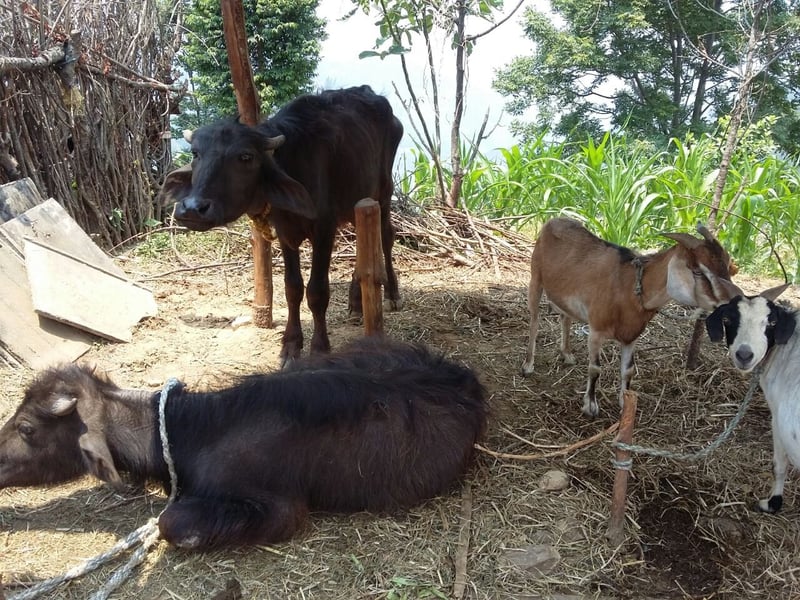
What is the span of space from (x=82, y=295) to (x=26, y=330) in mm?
560

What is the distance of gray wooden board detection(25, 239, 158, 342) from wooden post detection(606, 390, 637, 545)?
12.8 feet

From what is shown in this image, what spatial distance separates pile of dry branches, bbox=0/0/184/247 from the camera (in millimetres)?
6219

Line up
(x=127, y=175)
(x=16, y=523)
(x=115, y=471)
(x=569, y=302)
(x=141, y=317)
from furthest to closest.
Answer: (x=127, y=175) < (x=141, y=317) < (x=569, y=302) < (x=16, y=523) < (x=115, y=471)

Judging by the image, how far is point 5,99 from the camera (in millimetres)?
6062

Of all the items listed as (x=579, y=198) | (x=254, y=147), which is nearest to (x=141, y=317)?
(x=254, y=147)

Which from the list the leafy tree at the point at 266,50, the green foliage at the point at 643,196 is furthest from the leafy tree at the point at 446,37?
the leafy tree at the point at 266,50

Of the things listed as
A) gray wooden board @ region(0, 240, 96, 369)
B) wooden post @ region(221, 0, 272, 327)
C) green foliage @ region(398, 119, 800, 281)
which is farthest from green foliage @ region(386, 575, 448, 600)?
green foliage @ region(398, 119, 800, 281)

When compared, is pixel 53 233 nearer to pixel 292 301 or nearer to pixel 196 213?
pixel 292 301

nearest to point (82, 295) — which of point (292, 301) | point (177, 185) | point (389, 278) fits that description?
point (177, 185)

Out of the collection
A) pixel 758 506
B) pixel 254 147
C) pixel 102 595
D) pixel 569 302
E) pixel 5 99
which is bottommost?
pixel 758 506

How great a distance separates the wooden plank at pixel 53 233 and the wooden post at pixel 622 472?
4.63 m

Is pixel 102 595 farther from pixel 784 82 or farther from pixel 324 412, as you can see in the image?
pixel 784 82

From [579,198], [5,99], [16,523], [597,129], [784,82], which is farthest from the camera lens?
[597,129]

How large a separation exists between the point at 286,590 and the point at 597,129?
2427 cm
